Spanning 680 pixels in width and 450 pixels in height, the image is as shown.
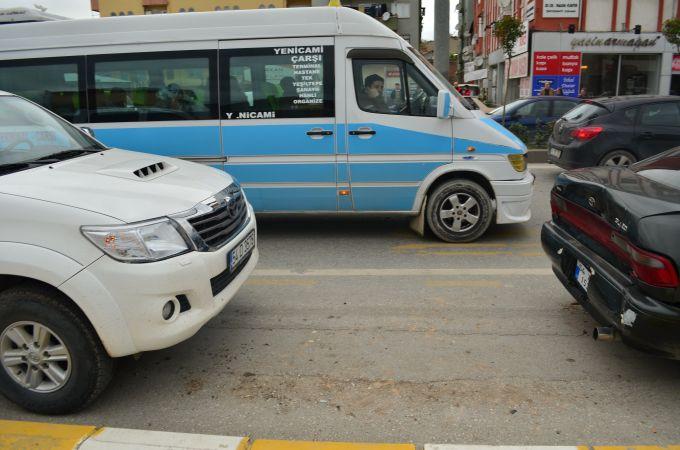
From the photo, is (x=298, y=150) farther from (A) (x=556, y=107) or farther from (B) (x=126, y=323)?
(A) (x=556, y=107)

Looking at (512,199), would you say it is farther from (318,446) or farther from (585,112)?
(585,112)

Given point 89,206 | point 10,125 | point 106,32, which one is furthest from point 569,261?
point 106,32

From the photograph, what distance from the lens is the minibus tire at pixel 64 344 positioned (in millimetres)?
2895

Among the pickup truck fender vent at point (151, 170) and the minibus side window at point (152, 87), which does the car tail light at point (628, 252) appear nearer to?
the pickup truck fender vent at point (151, 170)

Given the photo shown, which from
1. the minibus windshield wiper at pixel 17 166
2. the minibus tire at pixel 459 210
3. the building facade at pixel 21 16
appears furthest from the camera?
the building facade at pixel 21 16

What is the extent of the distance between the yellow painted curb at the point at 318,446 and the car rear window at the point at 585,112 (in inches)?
325

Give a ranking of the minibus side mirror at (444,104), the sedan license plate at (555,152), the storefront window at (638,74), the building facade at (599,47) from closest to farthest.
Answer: the minibus side mirror at (444,104)
the sedan license plate at (555,152)
the building facade at (599,47)
the storefront window at (638,74)

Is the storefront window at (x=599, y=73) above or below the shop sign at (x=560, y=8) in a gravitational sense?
below

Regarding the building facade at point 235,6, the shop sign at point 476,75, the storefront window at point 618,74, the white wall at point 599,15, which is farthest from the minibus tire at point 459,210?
the shop sign at point 476,75

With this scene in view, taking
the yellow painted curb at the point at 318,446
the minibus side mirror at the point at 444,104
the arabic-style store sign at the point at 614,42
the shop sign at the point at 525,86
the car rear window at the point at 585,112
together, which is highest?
the arabic-style store sign at the point at 614,42

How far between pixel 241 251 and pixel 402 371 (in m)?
1.27

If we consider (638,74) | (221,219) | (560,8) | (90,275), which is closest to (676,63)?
(638,74)

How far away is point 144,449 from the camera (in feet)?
9.12

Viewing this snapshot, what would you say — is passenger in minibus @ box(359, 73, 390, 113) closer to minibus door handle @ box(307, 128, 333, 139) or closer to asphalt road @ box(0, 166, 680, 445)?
minibus door handle @ box(307, 128, 333, 139)
